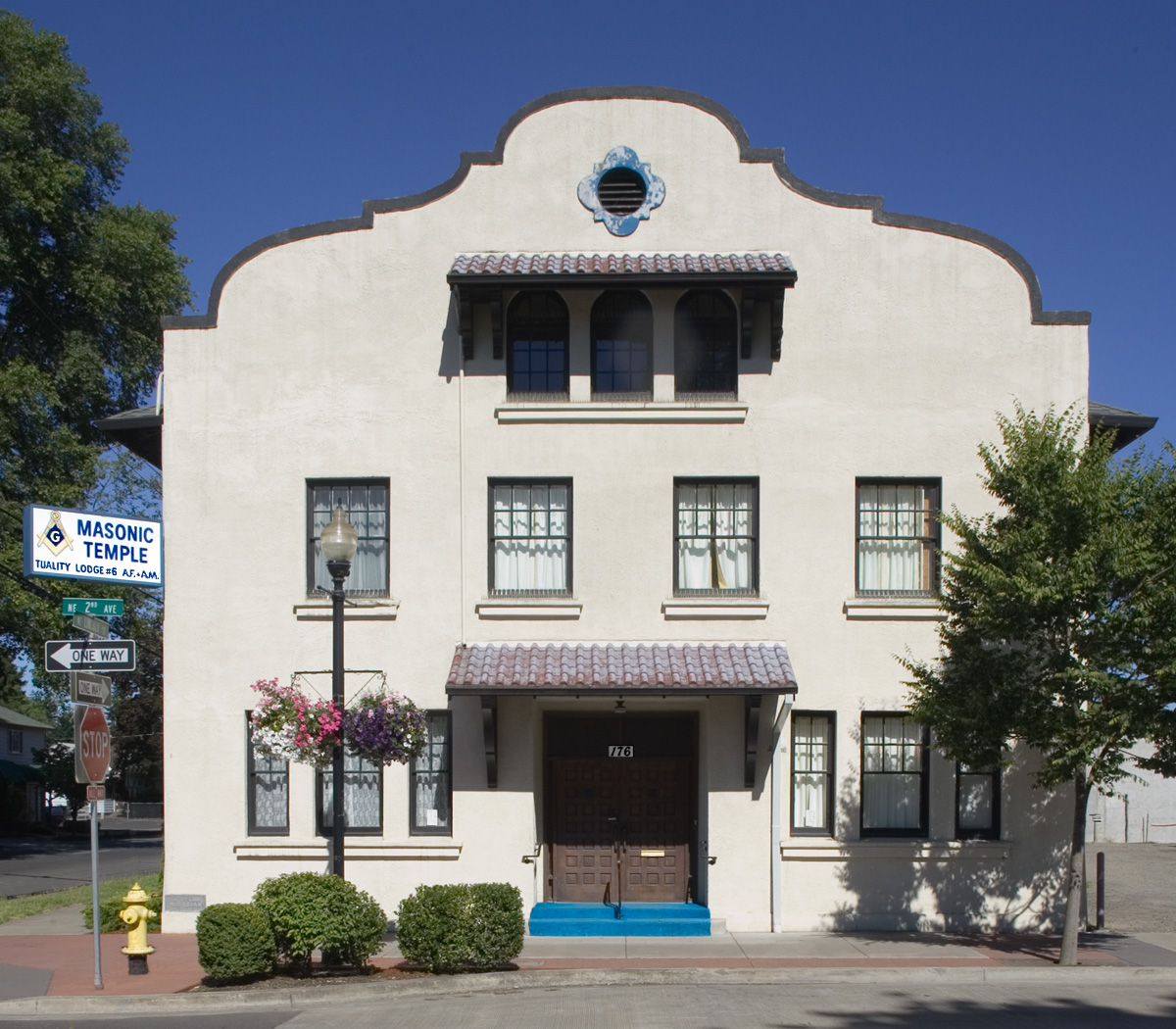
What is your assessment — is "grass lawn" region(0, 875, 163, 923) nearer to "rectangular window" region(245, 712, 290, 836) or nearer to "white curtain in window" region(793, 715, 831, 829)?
"rectangular window" region(245, 712, 290, 836)

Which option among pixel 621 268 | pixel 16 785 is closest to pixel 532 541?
pixel 621 268

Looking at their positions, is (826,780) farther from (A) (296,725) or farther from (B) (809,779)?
(A) (296,725)

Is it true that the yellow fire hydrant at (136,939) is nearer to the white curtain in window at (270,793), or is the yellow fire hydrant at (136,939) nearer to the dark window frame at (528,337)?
the white curtain in window at (270,793)

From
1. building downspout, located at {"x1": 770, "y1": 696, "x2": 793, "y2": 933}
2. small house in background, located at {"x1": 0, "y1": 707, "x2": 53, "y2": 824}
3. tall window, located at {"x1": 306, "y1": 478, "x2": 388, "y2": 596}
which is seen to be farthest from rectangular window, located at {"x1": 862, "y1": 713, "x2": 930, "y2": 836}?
small house in background, located at {"x1": 0, "y1": 707, "x2": 53, "y2": 824}

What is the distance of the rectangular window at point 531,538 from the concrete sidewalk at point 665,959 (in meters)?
4.58

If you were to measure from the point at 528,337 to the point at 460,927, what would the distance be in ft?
25.2

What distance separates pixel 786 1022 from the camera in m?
10.7

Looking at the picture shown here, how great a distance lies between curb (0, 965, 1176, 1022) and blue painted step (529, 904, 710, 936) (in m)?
2.02

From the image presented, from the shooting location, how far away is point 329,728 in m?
13.1

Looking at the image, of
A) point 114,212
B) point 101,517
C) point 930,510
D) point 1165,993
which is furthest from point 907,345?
point 114,212

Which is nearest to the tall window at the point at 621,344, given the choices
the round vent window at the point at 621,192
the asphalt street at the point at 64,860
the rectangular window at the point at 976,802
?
the round vent window at the point at 621,192

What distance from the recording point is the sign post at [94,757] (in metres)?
12.1

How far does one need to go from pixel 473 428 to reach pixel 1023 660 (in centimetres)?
742

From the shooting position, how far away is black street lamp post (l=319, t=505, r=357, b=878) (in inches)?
501
